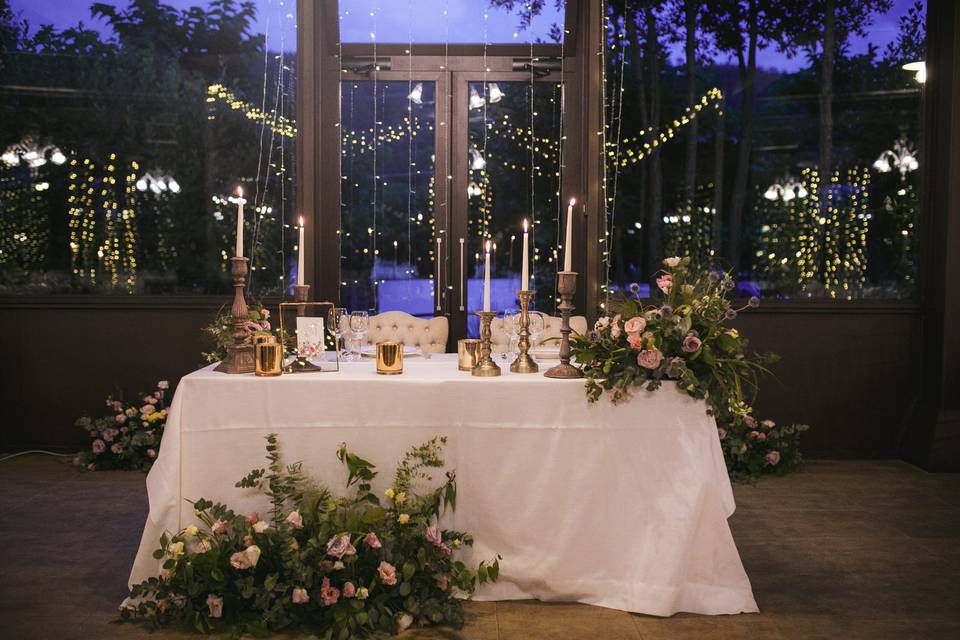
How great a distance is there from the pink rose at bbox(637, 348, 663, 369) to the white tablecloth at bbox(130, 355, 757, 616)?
0.39 feet

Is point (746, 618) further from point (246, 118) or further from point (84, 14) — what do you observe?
point (84, 14)

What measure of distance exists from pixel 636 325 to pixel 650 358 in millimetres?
120

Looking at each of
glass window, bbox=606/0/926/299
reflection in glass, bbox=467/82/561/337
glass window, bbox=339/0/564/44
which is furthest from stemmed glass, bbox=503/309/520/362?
glass window, bbox=339/0/564/44

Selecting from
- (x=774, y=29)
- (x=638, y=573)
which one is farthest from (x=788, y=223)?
(x=638, y=573)

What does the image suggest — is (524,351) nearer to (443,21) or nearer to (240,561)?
(240,561)

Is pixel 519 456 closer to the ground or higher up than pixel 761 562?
higher up

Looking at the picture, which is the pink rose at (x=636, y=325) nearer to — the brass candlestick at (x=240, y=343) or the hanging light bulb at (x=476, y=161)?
the brass candlestick at (x=240, y=343)

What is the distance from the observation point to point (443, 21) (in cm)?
531

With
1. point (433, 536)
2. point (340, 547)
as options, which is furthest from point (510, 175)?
point (340, 547)

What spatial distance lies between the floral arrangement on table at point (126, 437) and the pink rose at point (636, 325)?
3034 millimetres

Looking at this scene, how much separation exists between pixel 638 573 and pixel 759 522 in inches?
53.0

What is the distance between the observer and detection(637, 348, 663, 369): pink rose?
275cm

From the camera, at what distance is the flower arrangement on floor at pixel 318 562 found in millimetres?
2643

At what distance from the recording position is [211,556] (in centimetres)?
267
